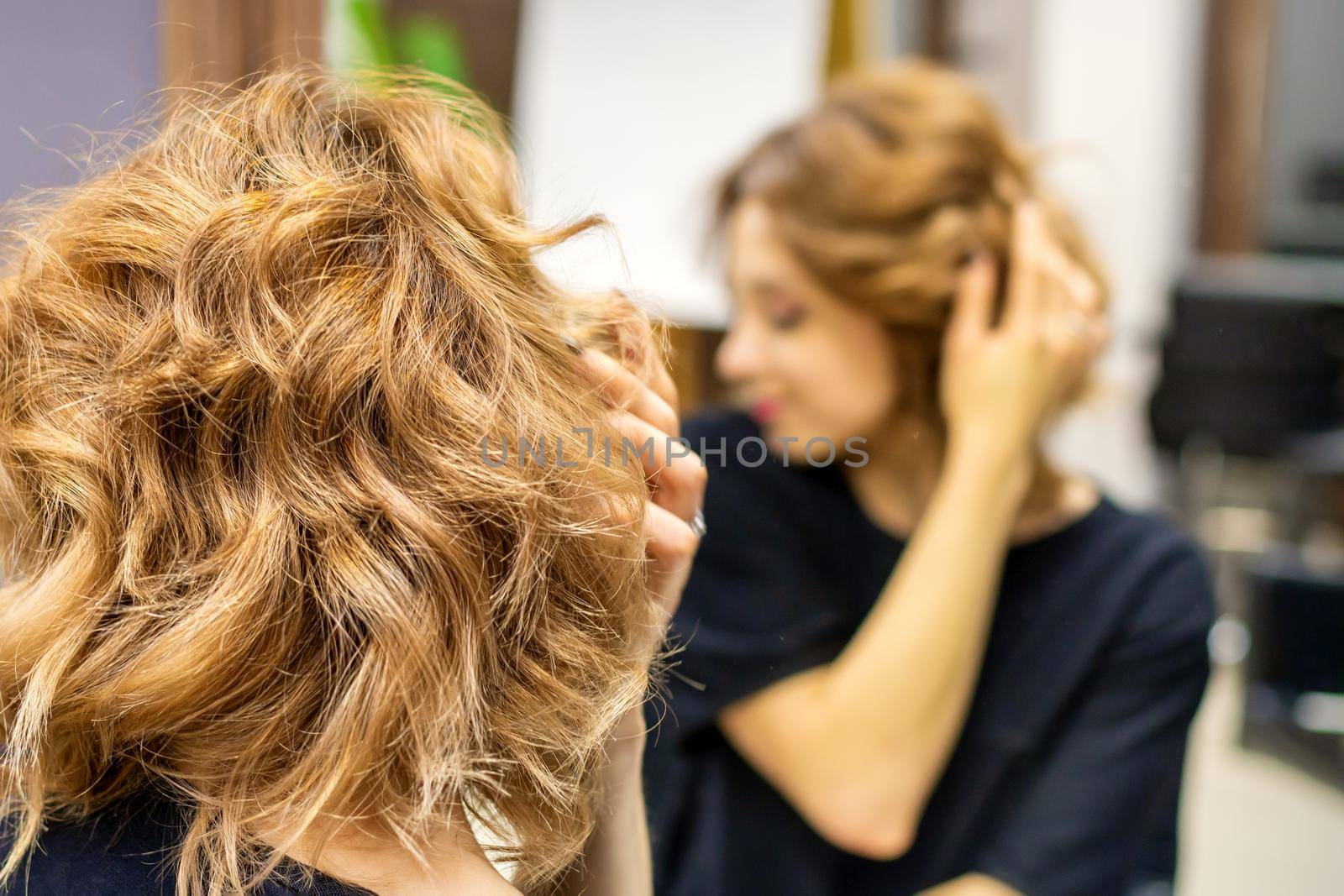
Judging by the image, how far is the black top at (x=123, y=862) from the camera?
0.30 metres

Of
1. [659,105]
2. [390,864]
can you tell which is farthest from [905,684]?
[659,105]

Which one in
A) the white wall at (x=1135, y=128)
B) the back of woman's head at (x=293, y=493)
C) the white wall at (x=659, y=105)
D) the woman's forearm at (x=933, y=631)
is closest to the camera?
the back of woman's head at (x=293, y=493)

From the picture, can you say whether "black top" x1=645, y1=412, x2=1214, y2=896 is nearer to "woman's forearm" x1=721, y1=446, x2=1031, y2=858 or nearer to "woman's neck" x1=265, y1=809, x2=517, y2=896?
"woman's forearm" x1=721, y1=446, x2=1031, y2=858

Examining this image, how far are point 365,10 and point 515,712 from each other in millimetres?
443

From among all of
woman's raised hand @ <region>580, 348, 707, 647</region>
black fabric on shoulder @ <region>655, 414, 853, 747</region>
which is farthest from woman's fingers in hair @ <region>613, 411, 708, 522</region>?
black fabric on shoulder @ <region>655, 414, 853, 747</region>

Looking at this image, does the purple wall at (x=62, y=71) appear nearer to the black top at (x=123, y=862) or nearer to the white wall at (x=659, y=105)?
the white wall at (x=659, y=105)

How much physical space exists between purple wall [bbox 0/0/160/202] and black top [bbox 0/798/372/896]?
1.01ft

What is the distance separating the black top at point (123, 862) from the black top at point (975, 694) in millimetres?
190

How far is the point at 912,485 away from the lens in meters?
0.48

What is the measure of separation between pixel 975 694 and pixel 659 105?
0.46 meters

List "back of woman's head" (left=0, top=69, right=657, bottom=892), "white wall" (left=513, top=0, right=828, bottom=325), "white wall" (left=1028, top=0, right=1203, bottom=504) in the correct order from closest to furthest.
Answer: "back of woman's head" (left=0, top=69, right=657, bottom=892) → "white wall" (left=513, top=0, right=828, bottom=325) → "white wall" (left=1028, top=0, right=1203, bottom=504)

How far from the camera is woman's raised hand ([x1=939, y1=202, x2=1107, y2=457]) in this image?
1.51 ft

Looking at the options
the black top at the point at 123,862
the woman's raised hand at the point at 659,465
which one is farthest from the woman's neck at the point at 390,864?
the woman's raised hand at the point at 659,465

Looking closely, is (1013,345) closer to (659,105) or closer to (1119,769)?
(1119,769)
